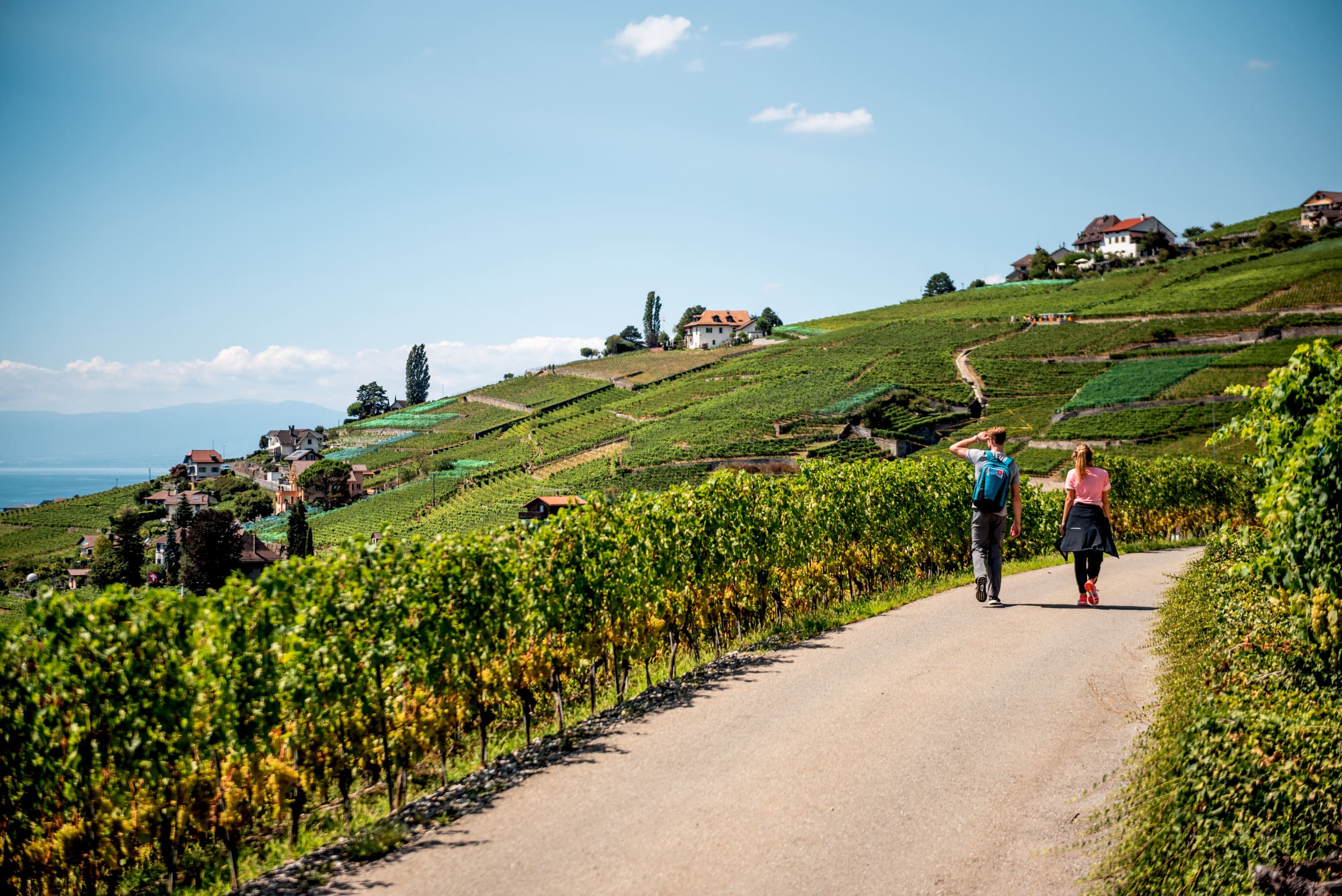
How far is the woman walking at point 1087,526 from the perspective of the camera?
37.8ft

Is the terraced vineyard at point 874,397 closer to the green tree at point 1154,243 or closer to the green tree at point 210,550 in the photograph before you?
the green tree at point 210,550

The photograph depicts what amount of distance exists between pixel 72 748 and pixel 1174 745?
20.8 ft

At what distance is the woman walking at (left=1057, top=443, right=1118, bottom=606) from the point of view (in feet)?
37.8

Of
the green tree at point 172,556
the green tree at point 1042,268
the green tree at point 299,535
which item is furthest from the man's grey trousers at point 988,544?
the green tree at point 1042,268

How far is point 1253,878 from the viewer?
3555 mm

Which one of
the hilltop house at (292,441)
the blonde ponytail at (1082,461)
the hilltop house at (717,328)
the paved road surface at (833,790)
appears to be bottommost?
the paved road surface at (833,790)

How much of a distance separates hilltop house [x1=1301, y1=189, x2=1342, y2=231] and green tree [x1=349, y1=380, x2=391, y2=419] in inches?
6768

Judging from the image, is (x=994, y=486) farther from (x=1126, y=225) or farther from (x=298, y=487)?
(x=1126, y=225)

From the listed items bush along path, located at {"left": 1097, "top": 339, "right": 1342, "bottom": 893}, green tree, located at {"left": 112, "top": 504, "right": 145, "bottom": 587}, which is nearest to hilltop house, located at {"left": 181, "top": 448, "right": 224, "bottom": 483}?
green tree, located at {"left": 112, "top": 504, "right": 145, "bottom": 587}

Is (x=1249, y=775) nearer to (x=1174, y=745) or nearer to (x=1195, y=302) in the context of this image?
(x=1174, y=745)

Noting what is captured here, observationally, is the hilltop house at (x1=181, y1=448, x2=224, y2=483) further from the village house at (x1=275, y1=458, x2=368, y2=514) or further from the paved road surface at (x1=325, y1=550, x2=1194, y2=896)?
the paved road surface at (x1=325, y1=550, x2=1194, y2=896)

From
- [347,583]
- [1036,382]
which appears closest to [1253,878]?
[347,583]

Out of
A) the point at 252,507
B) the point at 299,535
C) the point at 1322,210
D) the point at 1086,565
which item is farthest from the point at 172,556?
the point at 1322,210

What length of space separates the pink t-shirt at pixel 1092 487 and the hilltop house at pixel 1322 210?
15284 centimetres
